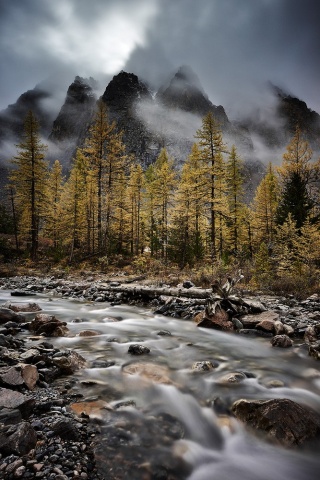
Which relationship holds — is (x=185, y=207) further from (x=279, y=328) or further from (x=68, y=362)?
(x=68, y=362)

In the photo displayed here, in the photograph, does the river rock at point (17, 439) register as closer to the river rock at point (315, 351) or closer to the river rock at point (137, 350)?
the river rock at point (137, 350)

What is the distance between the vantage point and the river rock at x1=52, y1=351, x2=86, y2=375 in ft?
13.3

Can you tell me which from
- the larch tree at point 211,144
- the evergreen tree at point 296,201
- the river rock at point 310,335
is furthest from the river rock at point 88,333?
the evergreen tree at point 296,201

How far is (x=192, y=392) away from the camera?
12.9ft

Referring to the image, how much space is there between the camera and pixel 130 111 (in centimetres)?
17250

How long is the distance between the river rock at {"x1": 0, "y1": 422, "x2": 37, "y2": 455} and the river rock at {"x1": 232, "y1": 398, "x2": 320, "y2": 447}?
2350 millimetres

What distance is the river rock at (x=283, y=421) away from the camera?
9.28 ft

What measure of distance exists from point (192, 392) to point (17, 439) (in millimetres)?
→ 2471

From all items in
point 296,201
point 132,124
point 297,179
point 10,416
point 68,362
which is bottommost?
point 68,362

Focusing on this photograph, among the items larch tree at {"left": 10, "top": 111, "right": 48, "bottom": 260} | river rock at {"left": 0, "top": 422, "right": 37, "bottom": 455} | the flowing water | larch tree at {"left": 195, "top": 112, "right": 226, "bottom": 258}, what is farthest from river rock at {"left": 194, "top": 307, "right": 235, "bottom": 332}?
larch tree at {"left": 10, "top": 111, "right": 48, "bottom": 260}

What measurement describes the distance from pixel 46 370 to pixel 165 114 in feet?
660

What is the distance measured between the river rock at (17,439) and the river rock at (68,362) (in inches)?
67.8

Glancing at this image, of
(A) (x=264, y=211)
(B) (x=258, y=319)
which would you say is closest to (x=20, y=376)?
(B) (x=258, y=319)

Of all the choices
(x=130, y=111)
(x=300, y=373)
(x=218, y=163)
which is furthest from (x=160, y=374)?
(x=130, y=111)
